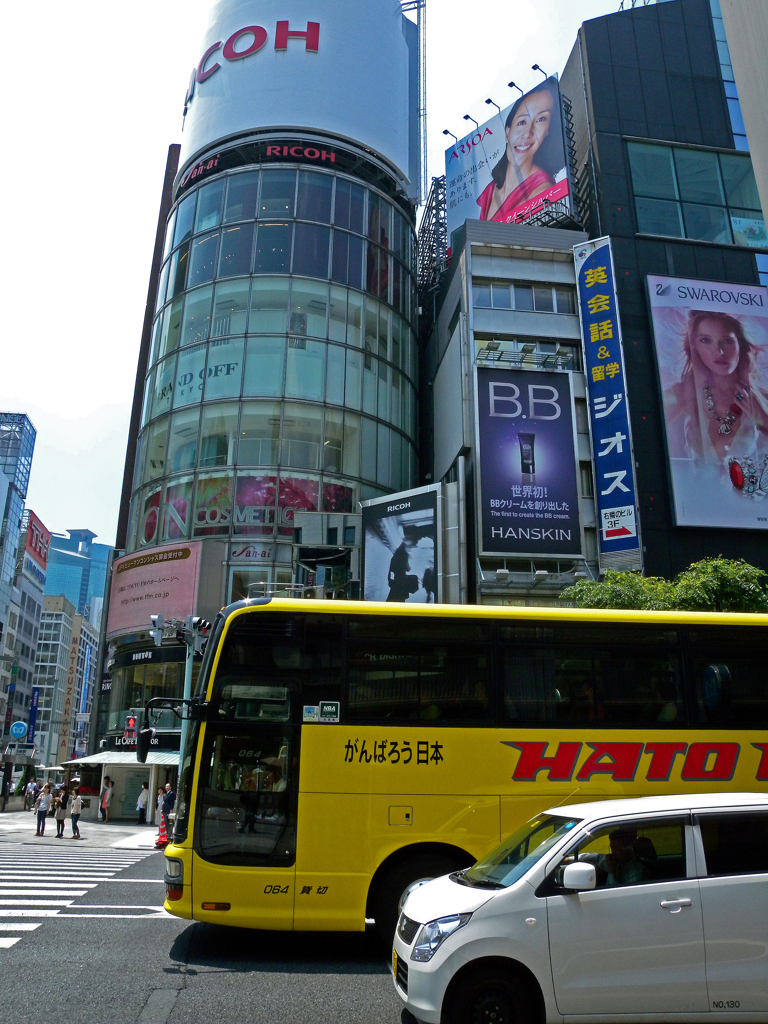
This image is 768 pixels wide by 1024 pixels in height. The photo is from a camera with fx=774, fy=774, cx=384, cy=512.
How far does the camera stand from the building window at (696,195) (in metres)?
37.7

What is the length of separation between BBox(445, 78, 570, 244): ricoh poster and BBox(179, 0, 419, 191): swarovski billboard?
3.17m

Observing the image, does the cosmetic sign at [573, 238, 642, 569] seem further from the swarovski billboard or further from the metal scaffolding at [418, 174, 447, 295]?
the swarovski billboard

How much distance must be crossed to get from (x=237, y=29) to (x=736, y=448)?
123 ft

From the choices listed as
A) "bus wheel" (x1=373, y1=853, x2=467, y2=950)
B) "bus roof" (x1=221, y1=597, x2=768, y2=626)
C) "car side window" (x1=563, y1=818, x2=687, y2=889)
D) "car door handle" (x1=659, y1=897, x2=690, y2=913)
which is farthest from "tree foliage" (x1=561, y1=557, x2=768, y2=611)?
"car door handle" (x1=659, y1=897, x2=690, y2=913)

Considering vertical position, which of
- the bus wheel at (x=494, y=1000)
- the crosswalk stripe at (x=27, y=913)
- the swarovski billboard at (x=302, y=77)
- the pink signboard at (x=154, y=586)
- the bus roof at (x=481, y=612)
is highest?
the swarovski billboard at (x=302, y=77)

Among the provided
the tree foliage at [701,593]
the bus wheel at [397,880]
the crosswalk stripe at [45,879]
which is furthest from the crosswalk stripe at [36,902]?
the tree foliage at [701,593]

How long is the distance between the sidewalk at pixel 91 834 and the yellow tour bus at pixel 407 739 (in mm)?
15665

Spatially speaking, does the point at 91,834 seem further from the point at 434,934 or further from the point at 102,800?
the point at 434,934

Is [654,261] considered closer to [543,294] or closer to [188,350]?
[543,294]

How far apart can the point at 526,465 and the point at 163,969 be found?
26.6 meters

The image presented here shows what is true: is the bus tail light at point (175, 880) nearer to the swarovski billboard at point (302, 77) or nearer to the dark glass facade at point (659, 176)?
the dark glass facade at point (659, 176)

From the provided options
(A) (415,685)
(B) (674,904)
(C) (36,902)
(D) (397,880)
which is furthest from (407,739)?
(C) (36,902)

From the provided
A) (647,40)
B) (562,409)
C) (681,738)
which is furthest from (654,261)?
(681,738)

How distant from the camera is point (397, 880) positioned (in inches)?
317
